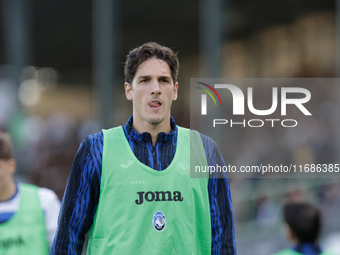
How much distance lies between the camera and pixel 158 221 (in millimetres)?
2715

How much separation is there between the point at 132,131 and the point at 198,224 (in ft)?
1.83

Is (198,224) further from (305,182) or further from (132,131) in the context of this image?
(305,182)

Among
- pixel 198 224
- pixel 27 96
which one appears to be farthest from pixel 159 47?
pixel 27 96

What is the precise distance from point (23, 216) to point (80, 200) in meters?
1.31

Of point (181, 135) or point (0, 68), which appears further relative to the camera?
point (0, 68)

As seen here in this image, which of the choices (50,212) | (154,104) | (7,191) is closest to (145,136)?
(154,104)

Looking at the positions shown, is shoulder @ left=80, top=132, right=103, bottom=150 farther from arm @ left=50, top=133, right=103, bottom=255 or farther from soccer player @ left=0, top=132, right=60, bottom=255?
soccer player @ left=0, top=132, right=60, bottom=255

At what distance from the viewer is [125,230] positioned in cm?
270

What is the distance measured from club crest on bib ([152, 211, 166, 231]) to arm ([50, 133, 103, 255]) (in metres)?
0.30

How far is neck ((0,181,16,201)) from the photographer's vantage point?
4.00 m

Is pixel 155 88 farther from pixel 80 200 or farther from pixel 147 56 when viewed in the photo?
pixel 80 200

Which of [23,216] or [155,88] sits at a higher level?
[155,88]

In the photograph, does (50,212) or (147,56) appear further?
(50,212)

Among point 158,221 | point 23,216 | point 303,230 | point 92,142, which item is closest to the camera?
point 158,221
